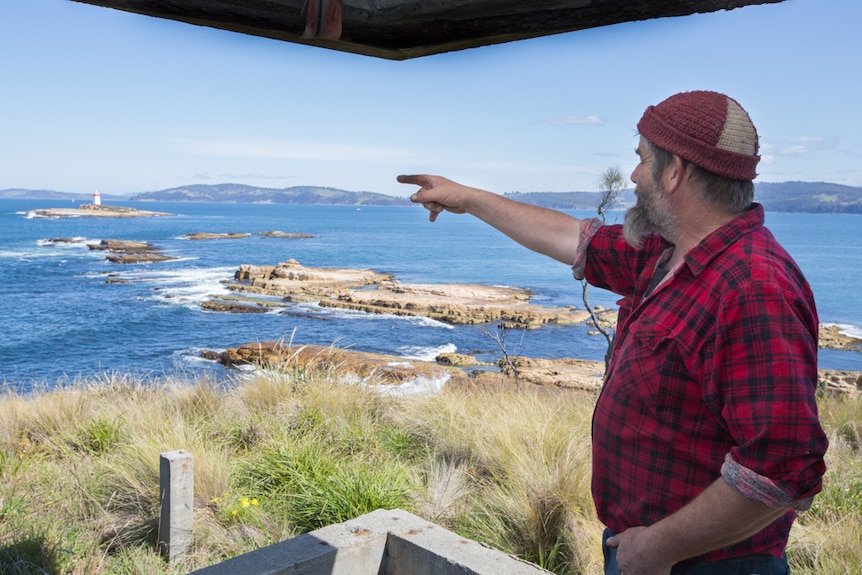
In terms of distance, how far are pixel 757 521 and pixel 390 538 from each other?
179cm

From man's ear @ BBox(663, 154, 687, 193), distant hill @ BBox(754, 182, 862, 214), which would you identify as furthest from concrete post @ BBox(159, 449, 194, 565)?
distant hill @ BBox(754, 182, 862, 214)

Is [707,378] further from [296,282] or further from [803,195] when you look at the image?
[803,195]

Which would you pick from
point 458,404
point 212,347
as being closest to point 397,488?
point 458,404

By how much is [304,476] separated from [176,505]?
0.80m

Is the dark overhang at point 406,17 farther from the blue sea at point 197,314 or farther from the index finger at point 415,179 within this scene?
the blue sea at point 197,314

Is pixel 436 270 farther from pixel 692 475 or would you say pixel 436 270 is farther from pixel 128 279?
pixel 692 475

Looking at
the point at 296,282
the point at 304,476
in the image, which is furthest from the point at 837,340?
the point at 304,476

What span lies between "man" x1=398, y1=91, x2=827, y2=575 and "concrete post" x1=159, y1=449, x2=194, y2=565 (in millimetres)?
2438

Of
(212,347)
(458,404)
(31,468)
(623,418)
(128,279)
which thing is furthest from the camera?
(128,279)

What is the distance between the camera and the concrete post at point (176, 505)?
11.7 feet

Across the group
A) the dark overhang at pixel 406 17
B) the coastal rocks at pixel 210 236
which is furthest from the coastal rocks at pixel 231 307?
the coastal rocks at pixel 210 236

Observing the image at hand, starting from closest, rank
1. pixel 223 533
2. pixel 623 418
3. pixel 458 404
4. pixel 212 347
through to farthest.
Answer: pixel 623 418
pixel 223 533
pixel 458 404
pixel 212 347

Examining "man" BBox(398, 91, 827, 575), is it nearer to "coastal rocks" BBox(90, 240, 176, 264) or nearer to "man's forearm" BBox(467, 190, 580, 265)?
"man's forearm" BBox(467, 190, 580, 265)

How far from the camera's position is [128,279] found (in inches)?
1586
